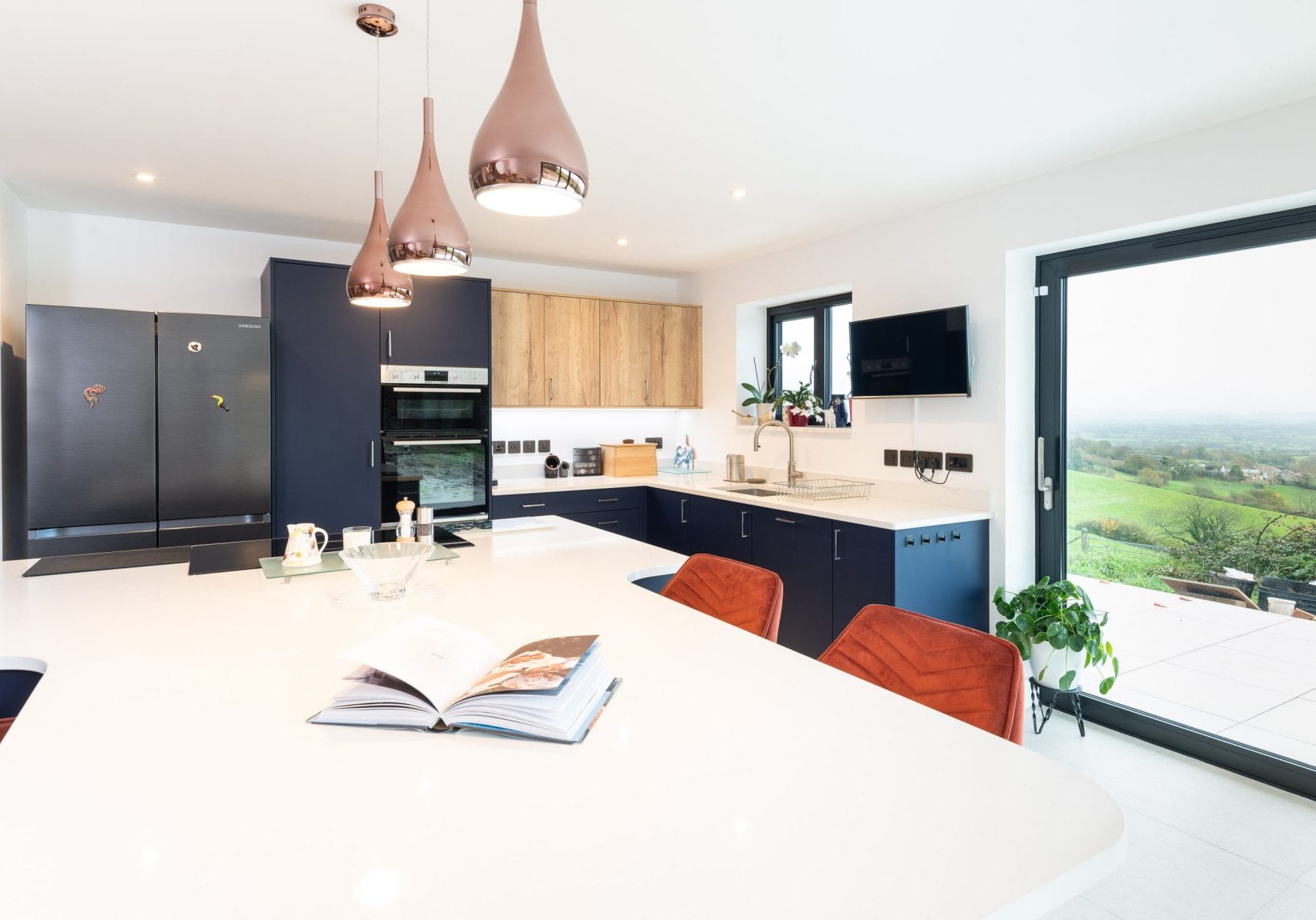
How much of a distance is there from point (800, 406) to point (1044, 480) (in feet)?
4.87

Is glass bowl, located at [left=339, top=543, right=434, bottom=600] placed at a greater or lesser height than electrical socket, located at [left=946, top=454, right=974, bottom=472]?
lesser

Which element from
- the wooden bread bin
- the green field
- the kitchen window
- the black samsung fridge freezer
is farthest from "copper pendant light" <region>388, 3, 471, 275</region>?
the wooden bread bin

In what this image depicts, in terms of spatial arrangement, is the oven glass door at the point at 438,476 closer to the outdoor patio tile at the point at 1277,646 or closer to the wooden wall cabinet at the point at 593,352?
the wooden wall cabinet at the point at 593,352

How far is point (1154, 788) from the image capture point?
2.64 meters

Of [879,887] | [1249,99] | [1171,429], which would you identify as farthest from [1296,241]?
[879,887]

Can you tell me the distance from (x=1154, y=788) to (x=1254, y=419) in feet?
4.59

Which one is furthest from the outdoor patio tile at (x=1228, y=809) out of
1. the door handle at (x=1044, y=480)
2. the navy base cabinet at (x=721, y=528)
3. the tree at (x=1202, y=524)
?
the navy base cabinet at (x=721, y=528)

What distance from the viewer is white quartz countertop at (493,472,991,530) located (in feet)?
10.8

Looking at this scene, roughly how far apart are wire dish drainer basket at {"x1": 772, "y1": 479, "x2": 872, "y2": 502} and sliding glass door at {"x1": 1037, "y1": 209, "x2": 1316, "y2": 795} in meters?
0.89

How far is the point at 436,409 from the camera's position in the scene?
4.31 meters

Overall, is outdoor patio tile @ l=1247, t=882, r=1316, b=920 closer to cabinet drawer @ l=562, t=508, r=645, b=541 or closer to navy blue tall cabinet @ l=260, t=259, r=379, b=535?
cabinet drawer @ l=562, t=508, r=645, b=541

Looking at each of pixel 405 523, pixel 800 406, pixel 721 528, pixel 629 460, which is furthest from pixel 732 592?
pixel 629 460

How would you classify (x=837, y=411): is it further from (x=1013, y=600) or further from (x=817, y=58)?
(x=817, y=58)

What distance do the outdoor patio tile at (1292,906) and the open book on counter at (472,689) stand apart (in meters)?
1.78
